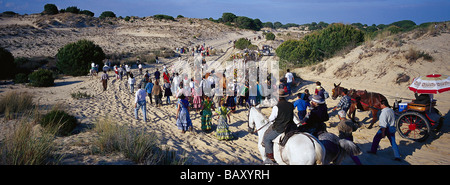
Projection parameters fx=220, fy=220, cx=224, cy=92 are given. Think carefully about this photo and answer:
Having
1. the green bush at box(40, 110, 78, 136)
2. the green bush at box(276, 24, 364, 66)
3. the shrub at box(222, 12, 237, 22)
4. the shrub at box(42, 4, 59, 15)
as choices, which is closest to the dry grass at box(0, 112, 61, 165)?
the green bush at box(40, 110, 78, 136)

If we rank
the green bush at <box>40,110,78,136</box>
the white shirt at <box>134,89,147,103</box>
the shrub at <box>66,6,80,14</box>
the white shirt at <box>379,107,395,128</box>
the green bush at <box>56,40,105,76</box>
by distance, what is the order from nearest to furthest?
the white shirt at <box>379,107,395,128</box>
the green bush at <box>40,110,78,136</box>
the white shirt at <box>134,89,147,103</box>
the green bush at <box>56,40,105,76</box>
the shrub at <box>66,6,80,14</box>

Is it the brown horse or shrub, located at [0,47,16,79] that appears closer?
the brown horse

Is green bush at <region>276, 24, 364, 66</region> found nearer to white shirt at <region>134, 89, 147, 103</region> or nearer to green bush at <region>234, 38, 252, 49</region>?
white shirt at <region>134, 89, 147, 103</region>

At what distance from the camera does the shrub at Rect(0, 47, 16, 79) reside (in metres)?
18.1

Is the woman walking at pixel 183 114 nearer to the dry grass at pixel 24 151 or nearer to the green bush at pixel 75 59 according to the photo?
the dry grass at pixel 24 151

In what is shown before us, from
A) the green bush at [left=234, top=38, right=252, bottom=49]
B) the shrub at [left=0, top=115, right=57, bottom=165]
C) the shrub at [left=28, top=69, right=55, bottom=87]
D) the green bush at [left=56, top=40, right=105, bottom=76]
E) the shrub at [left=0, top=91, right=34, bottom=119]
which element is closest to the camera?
the shrub at [left=0, top=115, right=57, bottom=165]

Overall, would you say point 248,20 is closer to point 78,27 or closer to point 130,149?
point 78,27

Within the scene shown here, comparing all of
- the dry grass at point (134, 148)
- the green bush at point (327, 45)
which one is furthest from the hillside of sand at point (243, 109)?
the green bush at point (327, 45)

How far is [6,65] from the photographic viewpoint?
60.3 ft

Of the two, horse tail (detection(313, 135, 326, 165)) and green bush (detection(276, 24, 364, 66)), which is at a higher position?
green bush (detection(276, 24, 364, 66))

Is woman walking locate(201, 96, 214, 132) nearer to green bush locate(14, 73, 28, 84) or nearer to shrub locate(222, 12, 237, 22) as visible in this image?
green bush locate(14, 73, 28, 84)

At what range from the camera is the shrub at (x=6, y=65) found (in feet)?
59.5

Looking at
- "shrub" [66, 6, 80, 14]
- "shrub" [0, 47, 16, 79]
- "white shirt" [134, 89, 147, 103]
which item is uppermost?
"shrub" [66, 6, 80, 14]
